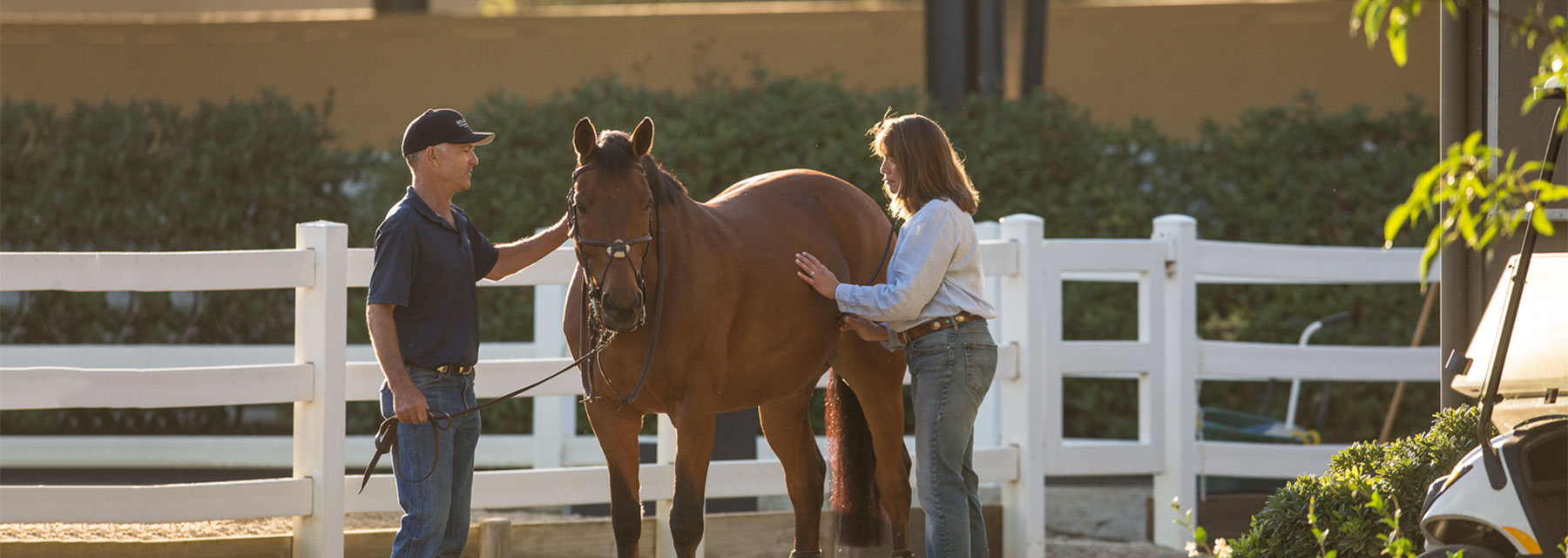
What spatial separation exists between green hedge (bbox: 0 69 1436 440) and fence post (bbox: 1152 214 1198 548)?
180 centimetres

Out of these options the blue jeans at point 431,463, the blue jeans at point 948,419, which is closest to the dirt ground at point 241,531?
the blue jeans at point 431,463

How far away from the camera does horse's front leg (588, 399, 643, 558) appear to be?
4352 millimetres

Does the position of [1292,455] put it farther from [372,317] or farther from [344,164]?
[344,164]

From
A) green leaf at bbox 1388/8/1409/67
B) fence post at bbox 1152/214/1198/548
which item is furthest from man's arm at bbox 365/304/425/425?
fence post at bbox 1152/214/1198/548

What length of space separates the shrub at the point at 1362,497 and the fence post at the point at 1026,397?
6.76ft

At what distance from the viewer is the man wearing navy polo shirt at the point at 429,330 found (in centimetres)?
389

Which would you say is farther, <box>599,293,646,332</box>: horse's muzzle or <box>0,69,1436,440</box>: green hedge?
<box>0,69,1436,440</box>: green hedge

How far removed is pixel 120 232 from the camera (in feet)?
28.5

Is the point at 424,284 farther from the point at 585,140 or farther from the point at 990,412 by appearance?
the point at 990,412

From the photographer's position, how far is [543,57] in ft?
34.9

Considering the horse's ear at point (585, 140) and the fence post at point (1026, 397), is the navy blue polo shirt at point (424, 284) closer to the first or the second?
the horse's ear at point (585, 140)

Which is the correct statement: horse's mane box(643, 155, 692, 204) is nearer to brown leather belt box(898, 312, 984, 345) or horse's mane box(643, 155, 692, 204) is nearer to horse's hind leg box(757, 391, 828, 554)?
brown leather belt box(898, 312, 984, 345)

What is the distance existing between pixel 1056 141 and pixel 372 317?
18.0 ft

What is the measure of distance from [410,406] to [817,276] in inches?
54.6
